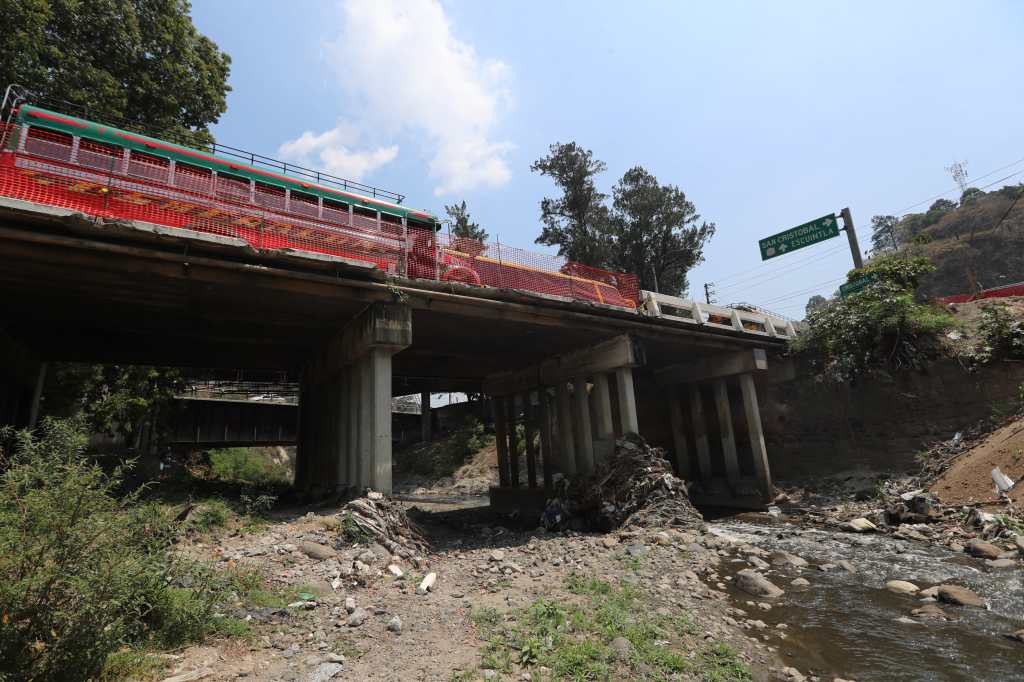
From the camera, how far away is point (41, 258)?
990cm

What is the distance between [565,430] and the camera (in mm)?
21984

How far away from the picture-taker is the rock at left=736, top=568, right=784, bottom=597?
8984 millimetres

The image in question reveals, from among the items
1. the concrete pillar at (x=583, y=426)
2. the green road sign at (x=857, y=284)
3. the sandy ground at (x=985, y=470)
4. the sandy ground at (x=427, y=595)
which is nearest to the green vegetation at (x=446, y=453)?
the concrete pillar at (x=583, y=426)

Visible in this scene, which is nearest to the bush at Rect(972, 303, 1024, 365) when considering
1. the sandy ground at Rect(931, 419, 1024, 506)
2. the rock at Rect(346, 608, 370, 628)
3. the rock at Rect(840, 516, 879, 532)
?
the sandy ground at Rect(931, 419, 1024, 506)

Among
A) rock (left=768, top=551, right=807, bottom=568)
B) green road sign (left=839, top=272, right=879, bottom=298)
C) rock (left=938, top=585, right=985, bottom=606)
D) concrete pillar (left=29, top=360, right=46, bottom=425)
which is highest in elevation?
green road sign (left=839, top=272, right=879, bottom=298)

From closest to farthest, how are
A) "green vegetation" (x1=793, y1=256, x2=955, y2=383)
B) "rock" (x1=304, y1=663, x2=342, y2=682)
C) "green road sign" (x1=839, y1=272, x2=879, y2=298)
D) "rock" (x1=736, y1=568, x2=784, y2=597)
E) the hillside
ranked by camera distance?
1. "rock" (x1=304, y1=663, x2=342, y2=682)
2. "rock" (x1=736, y1=568, x2=784, y2=597)
3. "green vegetation" (x1=793, y1=256, x2=955, y2=383)
4. "green road sign" (x1=839, y1=272, x2=879, y2=298)
5. the hillside

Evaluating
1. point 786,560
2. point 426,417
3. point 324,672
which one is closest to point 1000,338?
point 786,560

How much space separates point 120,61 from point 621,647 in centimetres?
2484

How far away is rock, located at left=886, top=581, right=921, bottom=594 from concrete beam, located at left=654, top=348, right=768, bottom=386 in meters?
14.1

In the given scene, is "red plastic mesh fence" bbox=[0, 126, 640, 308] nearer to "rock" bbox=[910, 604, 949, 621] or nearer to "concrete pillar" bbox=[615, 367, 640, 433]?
"concrete pillar" bbox=[615, 367, 640, 433]

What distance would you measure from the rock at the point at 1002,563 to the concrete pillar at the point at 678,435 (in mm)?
16032

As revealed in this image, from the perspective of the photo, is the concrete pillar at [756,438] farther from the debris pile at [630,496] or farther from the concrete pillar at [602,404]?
the concrete pillar at [602,404]

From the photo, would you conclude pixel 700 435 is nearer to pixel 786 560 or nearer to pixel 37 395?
pixel 786 560

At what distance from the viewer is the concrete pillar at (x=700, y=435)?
24547 mm
